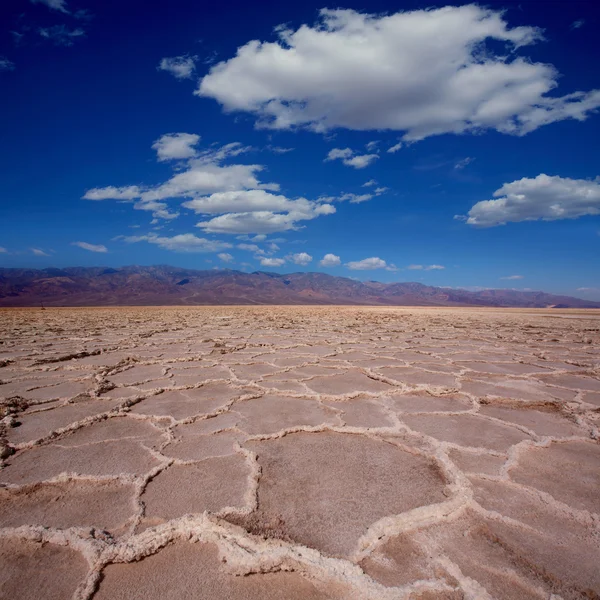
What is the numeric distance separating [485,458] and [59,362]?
4742 mm

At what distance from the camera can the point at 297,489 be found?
1609 mm

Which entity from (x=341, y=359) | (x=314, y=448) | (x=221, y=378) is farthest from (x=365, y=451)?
(x=341, y=359)

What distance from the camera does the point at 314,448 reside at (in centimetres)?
203

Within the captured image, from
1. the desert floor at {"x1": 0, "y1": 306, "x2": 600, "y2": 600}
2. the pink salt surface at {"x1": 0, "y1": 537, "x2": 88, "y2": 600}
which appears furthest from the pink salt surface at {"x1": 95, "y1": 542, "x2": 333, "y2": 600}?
the pink salt surface at {"x1": 0, "y1": 537, "x2": 88, "y2": 600}

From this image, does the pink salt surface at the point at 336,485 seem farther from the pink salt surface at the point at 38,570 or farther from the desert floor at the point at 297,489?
the pink salt surface at the point at 38,570

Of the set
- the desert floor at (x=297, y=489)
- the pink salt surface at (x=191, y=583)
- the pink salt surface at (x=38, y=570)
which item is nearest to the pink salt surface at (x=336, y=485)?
the desert floor at (x=297, y=489)

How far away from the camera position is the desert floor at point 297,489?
1.11 m

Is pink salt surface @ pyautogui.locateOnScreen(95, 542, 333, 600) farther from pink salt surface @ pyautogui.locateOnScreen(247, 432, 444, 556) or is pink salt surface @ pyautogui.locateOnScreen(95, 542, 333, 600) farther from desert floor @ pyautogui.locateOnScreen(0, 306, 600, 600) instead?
pink salt surface @ pyautogui.locateOnScreen(247, 432, 444, 556)

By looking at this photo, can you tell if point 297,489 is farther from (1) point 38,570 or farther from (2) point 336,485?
(1) point 38,570

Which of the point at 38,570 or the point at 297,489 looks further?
the point at 297,489

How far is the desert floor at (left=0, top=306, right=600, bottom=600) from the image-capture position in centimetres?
A: 111

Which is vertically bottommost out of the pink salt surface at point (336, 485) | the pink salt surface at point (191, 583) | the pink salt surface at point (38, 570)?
the pink salt surface at point (38, 570)

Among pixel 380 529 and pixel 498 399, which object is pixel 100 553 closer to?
pixel 380 529

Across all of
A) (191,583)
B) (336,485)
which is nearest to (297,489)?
(336,485)
